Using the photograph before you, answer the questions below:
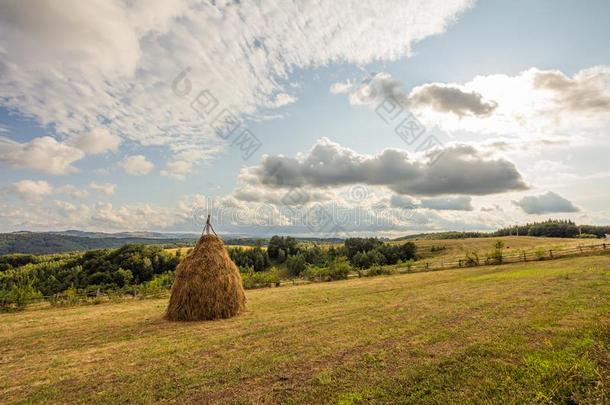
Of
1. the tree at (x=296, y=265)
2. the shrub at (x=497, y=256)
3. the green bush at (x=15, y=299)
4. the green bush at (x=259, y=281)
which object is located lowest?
the tree at (x=296, y=265)

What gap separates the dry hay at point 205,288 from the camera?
15969 mm

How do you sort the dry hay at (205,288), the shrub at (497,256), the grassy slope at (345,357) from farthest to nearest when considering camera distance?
1. the shrub at (497,256)
2. the dry hay at (205,288)
3. the grassy slope at (345,357)

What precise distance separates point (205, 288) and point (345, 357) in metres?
10.1

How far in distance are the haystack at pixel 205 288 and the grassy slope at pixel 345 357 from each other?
1.13 m

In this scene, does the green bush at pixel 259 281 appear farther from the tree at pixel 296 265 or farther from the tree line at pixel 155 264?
the tree at pixel 296 265

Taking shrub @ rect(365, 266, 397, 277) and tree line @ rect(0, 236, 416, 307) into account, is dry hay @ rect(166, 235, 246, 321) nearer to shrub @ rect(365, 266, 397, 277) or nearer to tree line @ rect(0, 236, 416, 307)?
tree line @ rect(0, 236, 416, 307)

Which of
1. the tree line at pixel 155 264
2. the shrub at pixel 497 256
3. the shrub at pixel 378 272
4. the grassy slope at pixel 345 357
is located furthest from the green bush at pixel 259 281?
the shrub at pixel 497 256

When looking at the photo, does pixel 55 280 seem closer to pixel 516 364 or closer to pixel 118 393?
pixel 118 393

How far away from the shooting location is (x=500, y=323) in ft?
35.1

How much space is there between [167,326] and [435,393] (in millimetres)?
12884

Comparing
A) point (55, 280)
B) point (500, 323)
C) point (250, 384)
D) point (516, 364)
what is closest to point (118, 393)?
point (250, 384)

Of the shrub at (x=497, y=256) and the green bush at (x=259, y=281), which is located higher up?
the shrub at (x=497, y=256)

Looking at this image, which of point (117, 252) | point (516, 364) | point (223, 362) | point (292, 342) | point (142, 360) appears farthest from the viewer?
point (117, 252)

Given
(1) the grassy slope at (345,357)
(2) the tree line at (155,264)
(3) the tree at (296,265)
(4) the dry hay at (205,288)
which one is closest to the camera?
(1) the grassy slope at (345,357)
